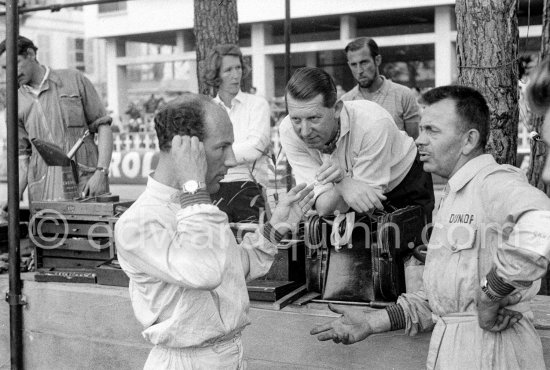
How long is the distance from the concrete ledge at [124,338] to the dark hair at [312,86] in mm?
965

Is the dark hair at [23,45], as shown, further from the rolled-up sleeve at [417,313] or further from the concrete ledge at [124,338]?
the rolled-up sleeve at [417,313]

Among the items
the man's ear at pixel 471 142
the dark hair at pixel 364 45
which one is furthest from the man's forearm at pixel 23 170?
the man's ear at pixel 471 142

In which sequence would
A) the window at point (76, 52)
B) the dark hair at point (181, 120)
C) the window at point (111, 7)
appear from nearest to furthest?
the dark hair at point (181, 120)
the window at point (111, 7)
the window at point (76, 52)

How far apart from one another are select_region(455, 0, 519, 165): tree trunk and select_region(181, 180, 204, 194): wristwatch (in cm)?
225

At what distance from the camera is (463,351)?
7.84 ft

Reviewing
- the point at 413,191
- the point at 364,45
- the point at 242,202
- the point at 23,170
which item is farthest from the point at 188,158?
the point at 364,45

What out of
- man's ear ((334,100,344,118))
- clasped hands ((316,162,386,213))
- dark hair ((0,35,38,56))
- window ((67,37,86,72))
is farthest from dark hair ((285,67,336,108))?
window ((67,37,86,72))

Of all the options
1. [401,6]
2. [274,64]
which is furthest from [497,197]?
[274,64]

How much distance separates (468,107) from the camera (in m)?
2.51

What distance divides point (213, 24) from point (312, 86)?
2.76 m

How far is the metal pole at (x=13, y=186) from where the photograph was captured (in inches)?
147

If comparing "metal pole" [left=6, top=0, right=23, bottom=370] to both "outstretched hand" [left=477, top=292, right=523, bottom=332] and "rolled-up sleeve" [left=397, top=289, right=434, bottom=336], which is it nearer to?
"rolled-up sleeve" [left=397, top=289, right=434, bottom=336]

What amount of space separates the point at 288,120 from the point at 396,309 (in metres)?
1.20

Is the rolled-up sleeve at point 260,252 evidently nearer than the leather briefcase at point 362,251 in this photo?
Yes
